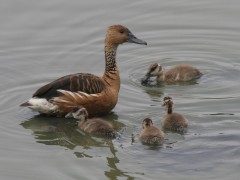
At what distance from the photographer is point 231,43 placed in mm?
14672

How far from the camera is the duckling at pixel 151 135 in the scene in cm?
1088

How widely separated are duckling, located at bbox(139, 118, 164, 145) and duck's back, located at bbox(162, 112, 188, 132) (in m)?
0.30

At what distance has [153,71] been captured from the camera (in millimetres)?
13375

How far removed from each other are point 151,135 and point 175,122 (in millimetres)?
540

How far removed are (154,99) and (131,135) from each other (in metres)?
1.55

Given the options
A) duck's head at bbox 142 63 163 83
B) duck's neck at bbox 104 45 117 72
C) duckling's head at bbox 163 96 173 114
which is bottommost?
duckling's head at bbox 163 96 173 114

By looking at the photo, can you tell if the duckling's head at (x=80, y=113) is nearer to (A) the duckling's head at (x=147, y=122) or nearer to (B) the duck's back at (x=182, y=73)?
(A) the duckling's head at (x=147, y=122)

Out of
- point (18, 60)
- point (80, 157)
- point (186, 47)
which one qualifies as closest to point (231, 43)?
point (186, 47)

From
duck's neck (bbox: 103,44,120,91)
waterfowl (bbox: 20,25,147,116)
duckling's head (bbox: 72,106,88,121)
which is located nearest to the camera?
duckling's head (bbox: 72,106,88,121)

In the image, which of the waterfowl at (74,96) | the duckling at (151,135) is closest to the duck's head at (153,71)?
the waterfowl at (74,96)

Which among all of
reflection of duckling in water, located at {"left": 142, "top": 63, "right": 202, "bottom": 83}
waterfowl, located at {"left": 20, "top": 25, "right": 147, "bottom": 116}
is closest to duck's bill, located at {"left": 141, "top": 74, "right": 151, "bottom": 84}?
reflection of duckling in water, located at {"left": 142, "top": 63, "right": 202, "bottom": 83}

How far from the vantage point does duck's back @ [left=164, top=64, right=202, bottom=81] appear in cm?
1341

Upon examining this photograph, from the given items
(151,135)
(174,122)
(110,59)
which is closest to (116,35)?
(110,59)

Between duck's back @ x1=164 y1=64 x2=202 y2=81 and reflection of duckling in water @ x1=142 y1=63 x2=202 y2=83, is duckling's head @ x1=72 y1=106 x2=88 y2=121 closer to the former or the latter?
reflection of duckling in water @ x1=142 y1=63 x2=202 y2=83
